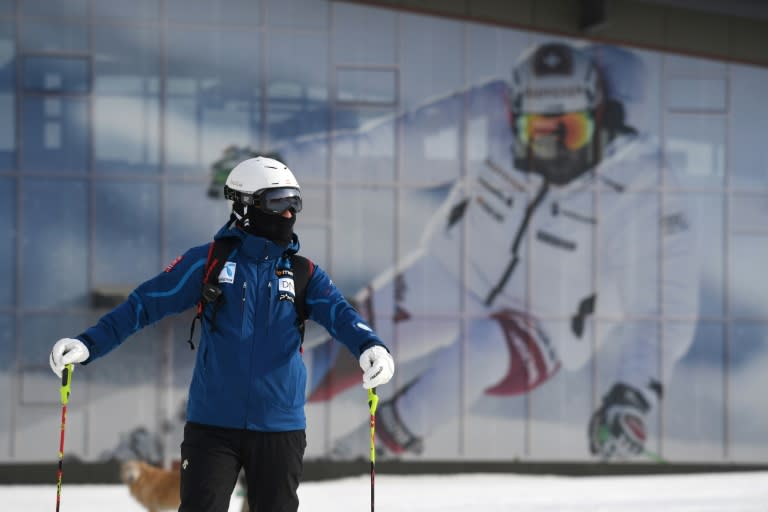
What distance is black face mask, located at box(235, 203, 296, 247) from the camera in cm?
463

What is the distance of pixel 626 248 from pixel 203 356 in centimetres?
903

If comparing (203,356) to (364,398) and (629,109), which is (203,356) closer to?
(364,398)

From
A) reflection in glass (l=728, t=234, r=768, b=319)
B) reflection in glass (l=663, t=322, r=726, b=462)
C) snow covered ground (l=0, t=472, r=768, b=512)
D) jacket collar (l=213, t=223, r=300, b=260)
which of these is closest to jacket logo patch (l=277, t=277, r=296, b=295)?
jacket collar (l=213, t=223, r=300, b=260)

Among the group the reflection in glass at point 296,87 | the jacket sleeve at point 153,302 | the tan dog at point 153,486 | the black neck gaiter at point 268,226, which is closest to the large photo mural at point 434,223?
the reflection in glass at point 296,87

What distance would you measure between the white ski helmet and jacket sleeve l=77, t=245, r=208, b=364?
0.28 meters

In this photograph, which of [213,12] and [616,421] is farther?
[616,421]

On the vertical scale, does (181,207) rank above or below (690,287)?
above

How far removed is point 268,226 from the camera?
4.62 meters

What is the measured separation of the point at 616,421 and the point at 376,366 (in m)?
8.80

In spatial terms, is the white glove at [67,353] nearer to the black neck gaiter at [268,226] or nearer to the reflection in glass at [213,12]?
the black neck gaiter at [268,226]

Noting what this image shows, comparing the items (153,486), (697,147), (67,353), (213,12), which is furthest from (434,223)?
(67,353)

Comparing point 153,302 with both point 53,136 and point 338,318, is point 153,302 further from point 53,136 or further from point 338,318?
point 53,136

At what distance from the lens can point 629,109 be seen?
12938mm

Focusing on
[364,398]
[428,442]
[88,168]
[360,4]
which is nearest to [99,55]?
[88,168]
